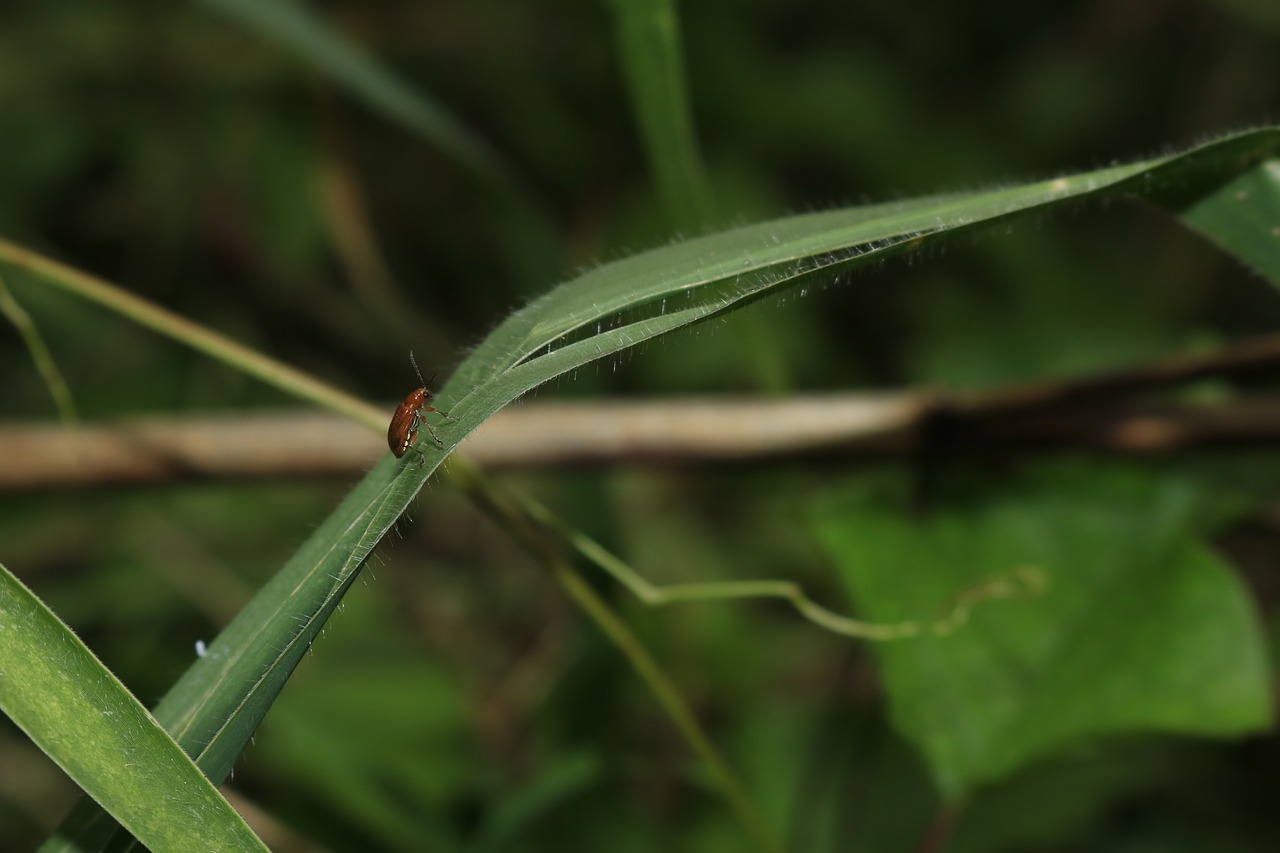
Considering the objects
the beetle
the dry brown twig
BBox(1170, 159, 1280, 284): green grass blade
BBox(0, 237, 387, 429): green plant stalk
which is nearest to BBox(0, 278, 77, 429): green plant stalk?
BBox(0, 237, 387, 429): green plant stalk

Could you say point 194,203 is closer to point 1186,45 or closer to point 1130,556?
point 1130,556

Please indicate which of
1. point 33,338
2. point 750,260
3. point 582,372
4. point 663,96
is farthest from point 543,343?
point 582,372

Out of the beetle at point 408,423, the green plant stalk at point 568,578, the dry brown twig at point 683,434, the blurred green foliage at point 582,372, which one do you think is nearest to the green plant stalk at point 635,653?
the green plant stalk at point 568,578

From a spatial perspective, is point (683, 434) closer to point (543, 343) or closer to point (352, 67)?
point (352, 67)

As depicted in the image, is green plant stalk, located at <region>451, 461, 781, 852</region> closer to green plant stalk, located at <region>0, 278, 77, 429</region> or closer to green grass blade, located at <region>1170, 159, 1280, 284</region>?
green plant stalk, located at <region>0, 278, 77, 429</region>

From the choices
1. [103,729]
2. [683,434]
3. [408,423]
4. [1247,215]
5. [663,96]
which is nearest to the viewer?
[103,729]

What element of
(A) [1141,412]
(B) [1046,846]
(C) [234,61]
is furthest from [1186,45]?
(C) [234,61]
